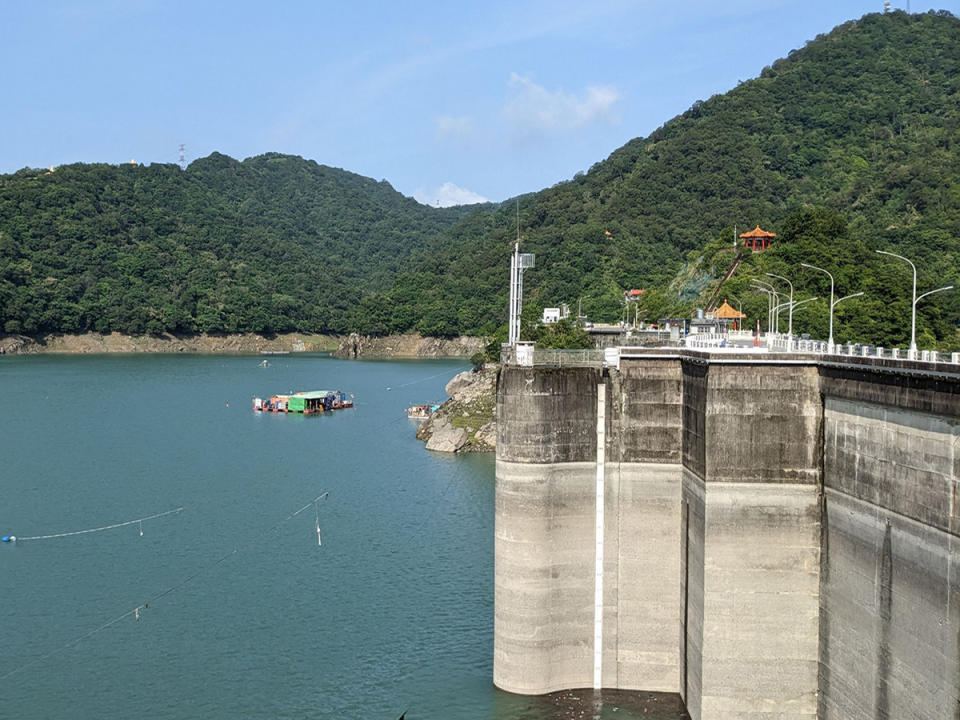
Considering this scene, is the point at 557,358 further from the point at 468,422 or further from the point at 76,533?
the point at 468,422

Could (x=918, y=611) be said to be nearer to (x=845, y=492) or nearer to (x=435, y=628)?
(x=845, y=492)

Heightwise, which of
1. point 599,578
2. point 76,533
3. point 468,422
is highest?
point 599,578

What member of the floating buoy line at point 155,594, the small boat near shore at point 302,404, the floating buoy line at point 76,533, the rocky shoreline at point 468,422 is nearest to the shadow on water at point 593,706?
the floating buoy line at point 155,594

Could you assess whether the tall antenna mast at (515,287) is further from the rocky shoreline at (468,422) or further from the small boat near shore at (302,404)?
the small boat near shore at (302,404)

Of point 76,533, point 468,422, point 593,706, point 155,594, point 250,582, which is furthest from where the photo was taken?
point 468,422

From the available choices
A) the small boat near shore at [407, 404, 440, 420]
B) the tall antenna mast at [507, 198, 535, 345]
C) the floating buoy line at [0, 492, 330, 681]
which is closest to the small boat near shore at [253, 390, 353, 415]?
the small boat near shore at [407, 404, 440, 420]

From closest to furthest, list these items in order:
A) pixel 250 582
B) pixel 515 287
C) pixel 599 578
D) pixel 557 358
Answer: pixel 599 578 → pixel 557 358 → pixel 515 287 → pixel 250 582

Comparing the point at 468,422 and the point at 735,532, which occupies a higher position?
the point at 735,532

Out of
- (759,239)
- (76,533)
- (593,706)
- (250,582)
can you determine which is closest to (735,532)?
(593,706)

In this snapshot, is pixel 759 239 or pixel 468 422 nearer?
pixel 468 422
